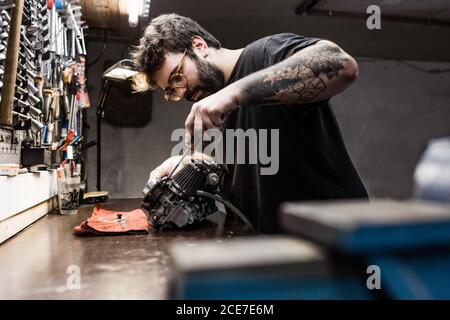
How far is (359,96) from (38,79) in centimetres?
435

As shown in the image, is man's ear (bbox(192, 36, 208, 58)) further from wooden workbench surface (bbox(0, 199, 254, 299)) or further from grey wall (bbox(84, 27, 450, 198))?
grey wall (bbox(84, 27, 450, 198))

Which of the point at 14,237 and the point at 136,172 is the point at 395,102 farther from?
the point at 14,237

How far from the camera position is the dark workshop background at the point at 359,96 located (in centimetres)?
433

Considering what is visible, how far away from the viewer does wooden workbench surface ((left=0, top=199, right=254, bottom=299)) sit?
789 millimetres

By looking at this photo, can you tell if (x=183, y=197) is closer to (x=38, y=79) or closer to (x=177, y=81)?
(x=177, y=81)

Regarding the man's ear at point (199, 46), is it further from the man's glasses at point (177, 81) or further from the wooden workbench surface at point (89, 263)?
the wooden workbench surface at point (89, 263)

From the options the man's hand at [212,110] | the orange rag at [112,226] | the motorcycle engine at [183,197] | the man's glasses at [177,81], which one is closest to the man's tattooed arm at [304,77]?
the man's hand at [212,110]

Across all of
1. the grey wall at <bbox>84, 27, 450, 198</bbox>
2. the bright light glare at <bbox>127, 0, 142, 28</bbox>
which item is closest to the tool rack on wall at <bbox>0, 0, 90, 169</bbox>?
the bright light glare at <bbox>127, 0, 142, 28</bbox>

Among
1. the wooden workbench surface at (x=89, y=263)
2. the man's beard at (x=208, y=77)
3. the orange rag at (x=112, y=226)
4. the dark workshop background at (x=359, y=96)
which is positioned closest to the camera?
the wooden workbench surface at (x=89, y=263)

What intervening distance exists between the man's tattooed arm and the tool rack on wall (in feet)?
2.87

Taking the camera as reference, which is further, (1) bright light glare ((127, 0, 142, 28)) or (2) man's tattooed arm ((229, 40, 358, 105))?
(1) bright light glare ((127, 0, 142, 28))

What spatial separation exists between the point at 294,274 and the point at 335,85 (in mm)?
1164

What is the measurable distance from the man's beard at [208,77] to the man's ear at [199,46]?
0.05m
